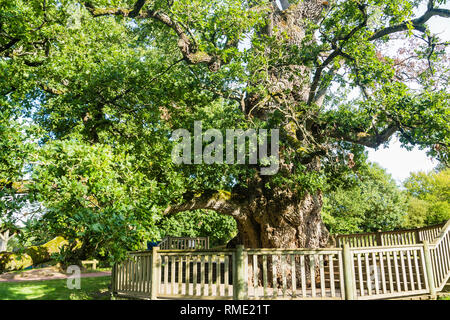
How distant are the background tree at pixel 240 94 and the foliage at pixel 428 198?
17233 mm

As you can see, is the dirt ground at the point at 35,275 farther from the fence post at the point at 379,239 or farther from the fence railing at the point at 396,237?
the fence post at the point at 379,239


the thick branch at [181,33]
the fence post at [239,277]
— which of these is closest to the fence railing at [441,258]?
the fence post at [239,277]

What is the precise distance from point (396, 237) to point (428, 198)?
779 inches

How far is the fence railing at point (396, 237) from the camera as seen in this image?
32.4 feet

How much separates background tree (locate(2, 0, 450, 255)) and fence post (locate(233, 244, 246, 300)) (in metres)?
2.26

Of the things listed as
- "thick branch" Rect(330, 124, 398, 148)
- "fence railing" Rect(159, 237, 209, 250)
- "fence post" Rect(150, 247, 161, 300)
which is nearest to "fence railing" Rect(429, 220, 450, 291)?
"thick branch" Rect(330, 124, 398, 148)

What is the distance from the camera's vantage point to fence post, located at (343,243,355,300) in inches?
249

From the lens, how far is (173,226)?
17.7 m

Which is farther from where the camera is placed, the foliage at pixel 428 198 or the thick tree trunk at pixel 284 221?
the foliage at pixel 428 198

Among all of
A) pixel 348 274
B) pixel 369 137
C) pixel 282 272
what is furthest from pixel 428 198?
pixel 282 272

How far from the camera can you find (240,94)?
335 inches

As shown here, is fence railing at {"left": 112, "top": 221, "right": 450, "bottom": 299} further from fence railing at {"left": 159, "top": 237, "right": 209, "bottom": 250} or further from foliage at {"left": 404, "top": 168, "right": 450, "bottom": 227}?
foliage at {"left": 404, "top": 168, "right": 450, "bottom": 227}
